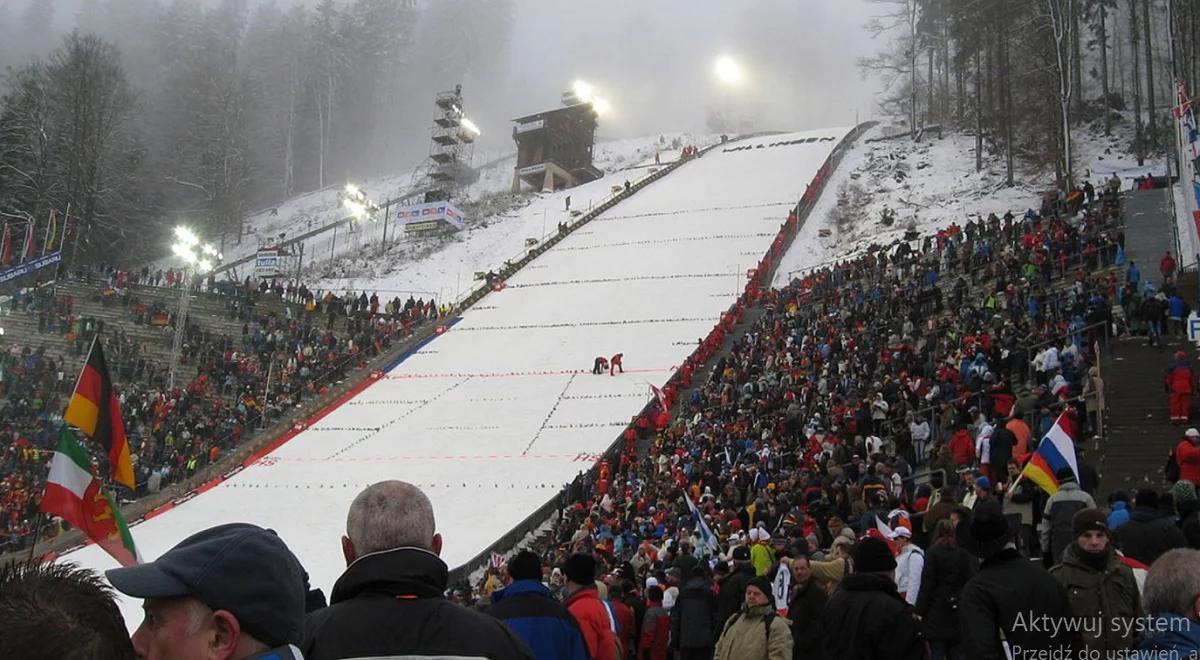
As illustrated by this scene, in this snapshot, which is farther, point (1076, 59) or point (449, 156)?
point (449, 156)

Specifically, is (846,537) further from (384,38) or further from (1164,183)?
(384,38)

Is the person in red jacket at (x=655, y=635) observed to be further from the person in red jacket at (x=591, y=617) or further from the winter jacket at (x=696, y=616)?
the person in red jacket at (x=591, y=617)

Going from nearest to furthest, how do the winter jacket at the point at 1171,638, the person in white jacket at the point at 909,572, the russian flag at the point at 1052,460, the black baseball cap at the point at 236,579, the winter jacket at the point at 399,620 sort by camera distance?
the black baseball cap at the point at 236,579 < the winter jacket at the point at 399,620 < the winter jacket at the point at 1171,638 < the person in white jacket at the point at 909,572 < the russian flag at the point at 1052,460

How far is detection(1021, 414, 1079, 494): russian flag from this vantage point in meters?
8.77

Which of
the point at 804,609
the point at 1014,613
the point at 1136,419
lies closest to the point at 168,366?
the point at 1136,419

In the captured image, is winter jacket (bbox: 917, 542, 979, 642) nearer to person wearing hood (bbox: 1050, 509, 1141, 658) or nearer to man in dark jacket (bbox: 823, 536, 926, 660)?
man in dark jacket (bbox: 823, 536, 926, 660)

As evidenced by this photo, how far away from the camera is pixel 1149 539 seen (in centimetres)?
618

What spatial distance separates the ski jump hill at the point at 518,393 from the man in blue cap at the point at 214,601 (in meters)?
12.7

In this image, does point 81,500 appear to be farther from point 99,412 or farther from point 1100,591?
point 1100,591

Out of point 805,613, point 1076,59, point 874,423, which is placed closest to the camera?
point 805,613

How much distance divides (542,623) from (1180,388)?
1216cm

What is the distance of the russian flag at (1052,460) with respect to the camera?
8773 millimetres

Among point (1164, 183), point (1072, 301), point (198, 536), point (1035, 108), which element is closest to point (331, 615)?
point (198, 536)

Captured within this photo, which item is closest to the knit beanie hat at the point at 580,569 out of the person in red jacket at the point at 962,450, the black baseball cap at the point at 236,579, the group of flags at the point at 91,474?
the group of flags at the point at 91,474
